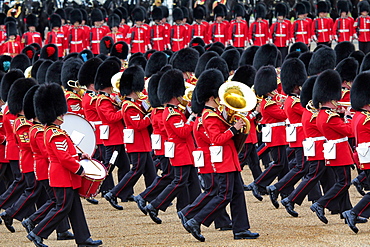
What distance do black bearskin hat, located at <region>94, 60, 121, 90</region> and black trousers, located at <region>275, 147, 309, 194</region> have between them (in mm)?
1802

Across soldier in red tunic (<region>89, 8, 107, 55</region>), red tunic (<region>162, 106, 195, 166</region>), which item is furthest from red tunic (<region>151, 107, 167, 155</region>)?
soldier in red tunic (<region>89, 8, 107, 55</region>)

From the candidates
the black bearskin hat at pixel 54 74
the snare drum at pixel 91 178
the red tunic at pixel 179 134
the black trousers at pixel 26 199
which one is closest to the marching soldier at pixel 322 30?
the black bearskin hat at pixel 54 74

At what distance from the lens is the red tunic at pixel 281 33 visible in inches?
651

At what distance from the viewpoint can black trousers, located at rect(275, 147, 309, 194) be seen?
7.46 m

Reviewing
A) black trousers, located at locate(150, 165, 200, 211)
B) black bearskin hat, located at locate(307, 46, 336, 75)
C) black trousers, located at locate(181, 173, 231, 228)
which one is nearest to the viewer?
black trousers, located at locate(181, 173, 231, 228)

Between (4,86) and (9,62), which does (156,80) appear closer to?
(4,86)

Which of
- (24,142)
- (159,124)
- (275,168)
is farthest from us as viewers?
(275,168)

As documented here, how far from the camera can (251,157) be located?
27.8 ft

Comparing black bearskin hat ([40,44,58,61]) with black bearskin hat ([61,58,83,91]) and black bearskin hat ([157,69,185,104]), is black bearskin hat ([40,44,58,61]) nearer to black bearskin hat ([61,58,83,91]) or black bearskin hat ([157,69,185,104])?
black bearskin hat ([61,58,83,91])

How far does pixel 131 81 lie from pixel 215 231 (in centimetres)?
175

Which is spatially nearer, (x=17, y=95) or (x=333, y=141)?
(x=333, y=141)

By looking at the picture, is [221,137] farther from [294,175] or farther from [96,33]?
[96,33]

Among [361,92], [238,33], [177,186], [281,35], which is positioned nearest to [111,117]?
[177,186]

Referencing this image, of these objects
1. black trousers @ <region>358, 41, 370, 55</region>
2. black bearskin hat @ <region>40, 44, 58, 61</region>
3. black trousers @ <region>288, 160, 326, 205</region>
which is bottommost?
black trousers @ <region>358, 41, 370, 55</region>
